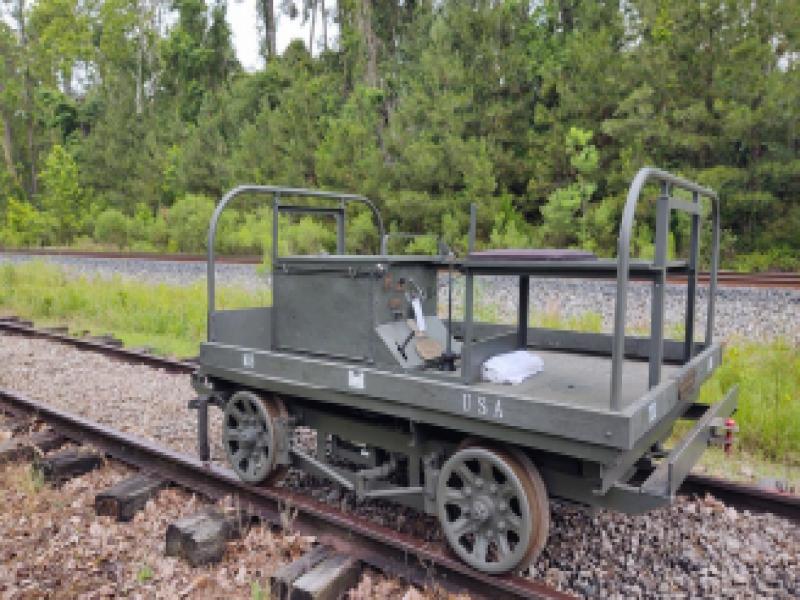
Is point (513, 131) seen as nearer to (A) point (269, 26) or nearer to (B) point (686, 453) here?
(B) point (686, 453)

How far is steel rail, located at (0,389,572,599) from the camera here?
3.37 meters

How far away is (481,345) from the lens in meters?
3.58

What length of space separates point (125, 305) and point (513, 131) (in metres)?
14.5

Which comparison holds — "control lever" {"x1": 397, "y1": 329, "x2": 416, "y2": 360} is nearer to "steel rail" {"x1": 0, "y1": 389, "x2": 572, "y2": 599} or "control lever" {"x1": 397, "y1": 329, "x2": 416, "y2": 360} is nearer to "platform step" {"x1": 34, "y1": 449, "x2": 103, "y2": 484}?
"steel rail" {"x1": 0, "y1": 389, "x2": 572, "y2": 599}

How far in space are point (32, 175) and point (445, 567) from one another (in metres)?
56.3

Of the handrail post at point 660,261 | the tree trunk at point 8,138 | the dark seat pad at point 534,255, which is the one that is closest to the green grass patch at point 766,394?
the handrail post at point 660,261

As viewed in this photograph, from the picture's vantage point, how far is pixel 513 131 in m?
21.9

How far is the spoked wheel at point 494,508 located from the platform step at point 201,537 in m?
1.51

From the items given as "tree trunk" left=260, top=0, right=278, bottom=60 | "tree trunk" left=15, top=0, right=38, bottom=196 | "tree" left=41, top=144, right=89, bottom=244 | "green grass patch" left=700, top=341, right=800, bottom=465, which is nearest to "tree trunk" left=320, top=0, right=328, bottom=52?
"tree trunk" left=260, top=0, right=278, bottom=60

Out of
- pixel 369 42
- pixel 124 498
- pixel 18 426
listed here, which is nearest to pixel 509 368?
pixel 124 498

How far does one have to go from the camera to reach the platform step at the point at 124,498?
176 inches

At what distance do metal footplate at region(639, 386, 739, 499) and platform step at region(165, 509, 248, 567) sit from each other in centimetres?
263

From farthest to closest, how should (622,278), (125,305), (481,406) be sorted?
1. (125,305)
2. (481,406)
3. (622,278)

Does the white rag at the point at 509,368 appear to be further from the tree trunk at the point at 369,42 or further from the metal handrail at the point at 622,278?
the tree trunk at the point at 369,42
